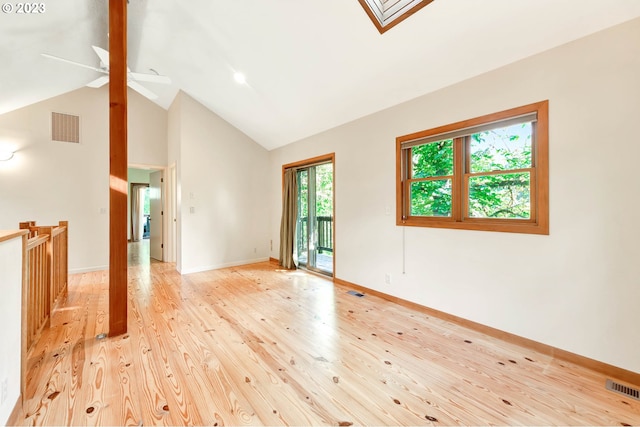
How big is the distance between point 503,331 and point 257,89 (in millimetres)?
4151

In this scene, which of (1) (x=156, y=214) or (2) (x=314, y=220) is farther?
(1) (x=156, y=214)

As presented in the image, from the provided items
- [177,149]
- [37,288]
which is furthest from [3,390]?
[177,149]

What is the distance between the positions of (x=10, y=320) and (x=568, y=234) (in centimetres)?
361

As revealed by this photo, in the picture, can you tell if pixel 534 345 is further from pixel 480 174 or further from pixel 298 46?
pixel 298 46

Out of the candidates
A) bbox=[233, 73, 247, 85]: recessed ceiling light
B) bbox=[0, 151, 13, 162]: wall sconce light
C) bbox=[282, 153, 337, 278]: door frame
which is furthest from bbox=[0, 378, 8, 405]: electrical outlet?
bbox=[0, 151, 13, 162]: wall sconce light

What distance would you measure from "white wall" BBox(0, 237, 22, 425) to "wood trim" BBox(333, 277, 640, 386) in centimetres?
315

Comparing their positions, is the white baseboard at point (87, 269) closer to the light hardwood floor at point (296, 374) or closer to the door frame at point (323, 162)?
the light hardwood floor at point (296, 374)

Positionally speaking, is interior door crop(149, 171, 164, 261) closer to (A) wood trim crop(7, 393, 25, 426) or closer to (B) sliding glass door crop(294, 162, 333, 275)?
(B) sliding glass door crop(294, 162, 333, 275)

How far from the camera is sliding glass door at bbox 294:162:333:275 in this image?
4.76m

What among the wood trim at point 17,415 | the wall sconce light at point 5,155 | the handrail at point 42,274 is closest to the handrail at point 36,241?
the handrail at point 42,274

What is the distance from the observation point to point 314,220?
5.00 m

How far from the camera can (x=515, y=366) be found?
1979 mm

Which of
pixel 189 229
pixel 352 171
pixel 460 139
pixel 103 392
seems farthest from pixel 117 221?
pixel 460 139

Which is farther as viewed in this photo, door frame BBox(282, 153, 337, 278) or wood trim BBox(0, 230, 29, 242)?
door frame BBox(282, 153, 337, 278)
